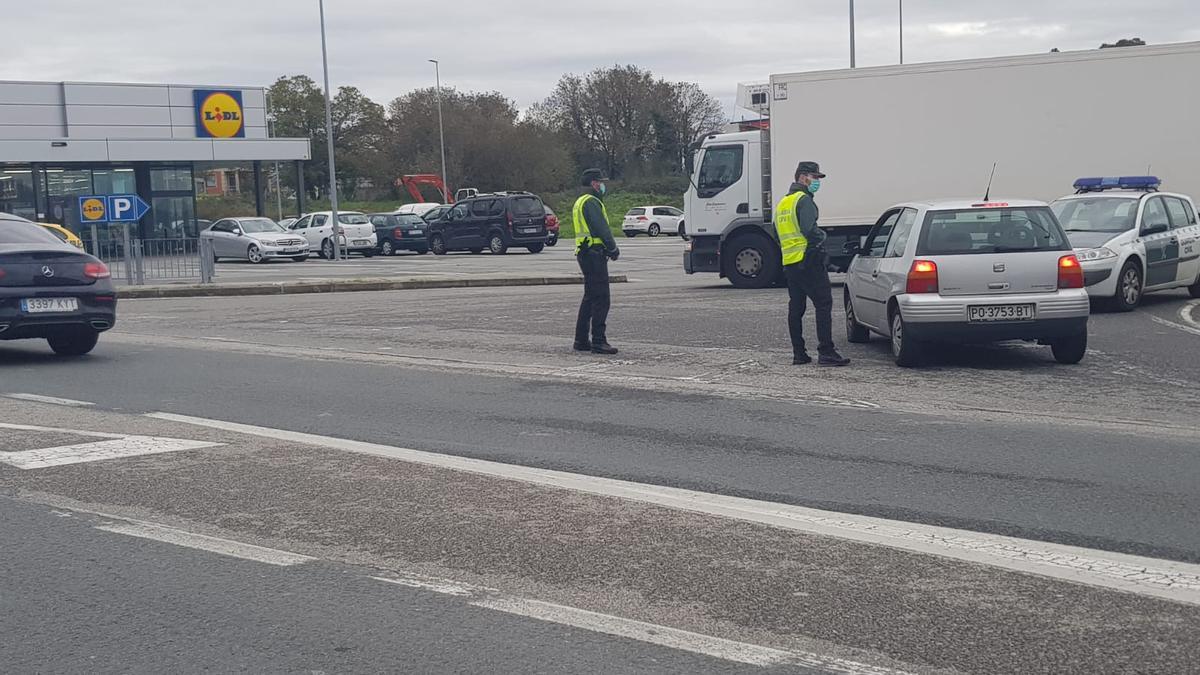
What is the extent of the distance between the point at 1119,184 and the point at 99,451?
1420cm

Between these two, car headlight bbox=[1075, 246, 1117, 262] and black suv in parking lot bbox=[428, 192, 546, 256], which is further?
black suv in parking lot bbox=[428, 192, 546, 256]

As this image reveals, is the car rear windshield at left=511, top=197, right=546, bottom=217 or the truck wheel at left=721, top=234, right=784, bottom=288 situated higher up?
the car rear windshield at left=511, top=197, right=546, bottom=217

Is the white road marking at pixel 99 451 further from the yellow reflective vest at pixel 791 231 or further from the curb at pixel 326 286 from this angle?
the curb at pixel 326 286

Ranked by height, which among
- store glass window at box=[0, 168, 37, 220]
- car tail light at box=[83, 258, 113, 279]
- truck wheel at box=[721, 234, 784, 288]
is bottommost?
truck wheel at box=[721, 234, 784, 288]

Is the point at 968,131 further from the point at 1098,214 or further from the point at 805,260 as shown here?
the point at 805,260

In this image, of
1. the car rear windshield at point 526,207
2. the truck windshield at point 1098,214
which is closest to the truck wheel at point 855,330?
the truck windshield at point 1098,214

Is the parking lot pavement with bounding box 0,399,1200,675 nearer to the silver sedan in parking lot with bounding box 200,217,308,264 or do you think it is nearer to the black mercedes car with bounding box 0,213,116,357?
the black mercedes car with bounding box 0,213,116,357

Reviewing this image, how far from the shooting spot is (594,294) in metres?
12.7

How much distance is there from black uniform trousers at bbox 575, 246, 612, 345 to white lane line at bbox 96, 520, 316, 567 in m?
6.66

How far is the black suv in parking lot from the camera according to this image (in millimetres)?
40719

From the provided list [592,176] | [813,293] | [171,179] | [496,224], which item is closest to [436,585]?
[813,293]

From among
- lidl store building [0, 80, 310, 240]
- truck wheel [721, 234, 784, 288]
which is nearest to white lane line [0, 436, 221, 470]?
truck wheel [721, 234, 784, 288]

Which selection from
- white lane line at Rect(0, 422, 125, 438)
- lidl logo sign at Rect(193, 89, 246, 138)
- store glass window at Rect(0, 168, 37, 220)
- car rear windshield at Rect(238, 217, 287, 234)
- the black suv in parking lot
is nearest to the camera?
white lane line at Rect(0, 422, 125, 438)

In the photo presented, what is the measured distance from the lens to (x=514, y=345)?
13875 millimetres
